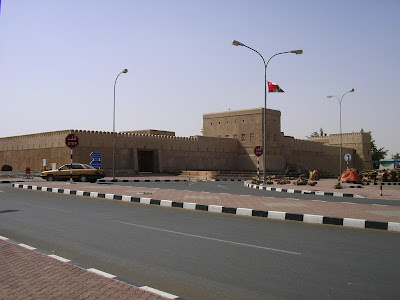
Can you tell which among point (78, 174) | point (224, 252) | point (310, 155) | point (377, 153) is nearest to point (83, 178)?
point (78, 174)

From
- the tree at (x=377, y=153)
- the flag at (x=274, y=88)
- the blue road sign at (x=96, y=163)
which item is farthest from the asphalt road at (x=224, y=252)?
the tree at (x=377, y=153)

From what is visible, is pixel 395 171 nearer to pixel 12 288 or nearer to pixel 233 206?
pixel 233 206

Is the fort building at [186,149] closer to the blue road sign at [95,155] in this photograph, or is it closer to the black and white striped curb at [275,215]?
the blue road sign at [95,155]

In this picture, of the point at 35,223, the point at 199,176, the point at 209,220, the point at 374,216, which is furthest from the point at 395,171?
the point at 35,223

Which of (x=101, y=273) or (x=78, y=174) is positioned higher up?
(x=78, y=174)

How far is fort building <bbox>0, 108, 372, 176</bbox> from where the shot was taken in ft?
121

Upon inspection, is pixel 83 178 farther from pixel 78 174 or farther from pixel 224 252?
pixel 224 252

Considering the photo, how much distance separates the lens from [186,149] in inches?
1742

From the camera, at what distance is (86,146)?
35.6m

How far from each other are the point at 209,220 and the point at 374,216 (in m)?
4.34

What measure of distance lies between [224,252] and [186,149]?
124 feet

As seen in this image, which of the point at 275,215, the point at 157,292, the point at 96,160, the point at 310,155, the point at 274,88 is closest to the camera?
the point at 157,292

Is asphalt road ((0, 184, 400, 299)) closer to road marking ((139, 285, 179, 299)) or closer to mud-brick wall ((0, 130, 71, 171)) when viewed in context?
road marking ((139, 285, 179, 299))

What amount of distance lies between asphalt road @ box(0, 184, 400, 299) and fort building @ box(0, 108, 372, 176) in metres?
26.4
